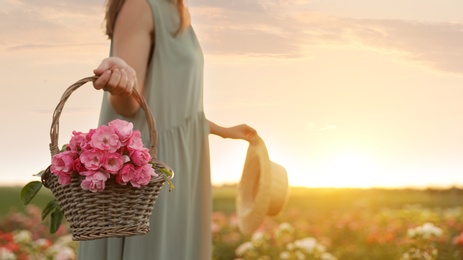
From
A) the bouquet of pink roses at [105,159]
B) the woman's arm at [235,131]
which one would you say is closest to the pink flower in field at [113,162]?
the bouquet of pink roses at [105,159]

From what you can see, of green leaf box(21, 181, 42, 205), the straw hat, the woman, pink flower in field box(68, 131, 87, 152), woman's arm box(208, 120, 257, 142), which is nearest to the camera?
pink flower in field box(68, 131, 87, 152)

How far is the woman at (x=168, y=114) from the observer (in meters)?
2.53

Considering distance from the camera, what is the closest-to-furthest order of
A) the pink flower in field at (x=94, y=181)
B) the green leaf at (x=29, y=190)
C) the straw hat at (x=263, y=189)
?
1. the pink flower in field at (x=94, y=181)
2. the green leaf at (x=29, y=190)
3. the straw hat at (x=263, y=189)

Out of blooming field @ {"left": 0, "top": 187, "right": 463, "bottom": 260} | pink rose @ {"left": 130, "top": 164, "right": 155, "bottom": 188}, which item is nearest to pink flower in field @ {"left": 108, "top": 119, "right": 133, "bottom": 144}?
pink rose @ {"left": 130, "top": 164, "right": 155, "bottom": 188}

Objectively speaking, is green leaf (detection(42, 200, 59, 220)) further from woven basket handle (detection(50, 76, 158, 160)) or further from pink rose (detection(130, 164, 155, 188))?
pink rose (detection(130, 164, 155, 188))

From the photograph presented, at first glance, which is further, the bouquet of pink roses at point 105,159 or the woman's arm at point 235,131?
the woman's arm at point 235,131

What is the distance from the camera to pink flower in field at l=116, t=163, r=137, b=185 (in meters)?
2.16

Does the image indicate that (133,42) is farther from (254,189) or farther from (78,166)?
(254,189)

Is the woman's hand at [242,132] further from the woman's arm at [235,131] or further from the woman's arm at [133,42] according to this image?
the woman's arm at [133,42]

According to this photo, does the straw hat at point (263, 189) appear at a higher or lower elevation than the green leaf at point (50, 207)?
higher

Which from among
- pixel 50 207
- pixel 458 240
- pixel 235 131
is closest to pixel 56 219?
pixel 50 207

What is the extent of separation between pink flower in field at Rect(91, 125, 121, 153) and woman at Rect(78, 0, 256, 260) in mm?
210

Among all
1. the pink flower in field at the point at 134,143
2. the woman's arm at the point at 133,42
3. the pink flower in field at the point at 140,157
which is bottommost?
the pink flower in field at the point at 140,157

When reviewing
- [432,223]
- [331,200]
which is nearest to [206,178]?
[432,223]
